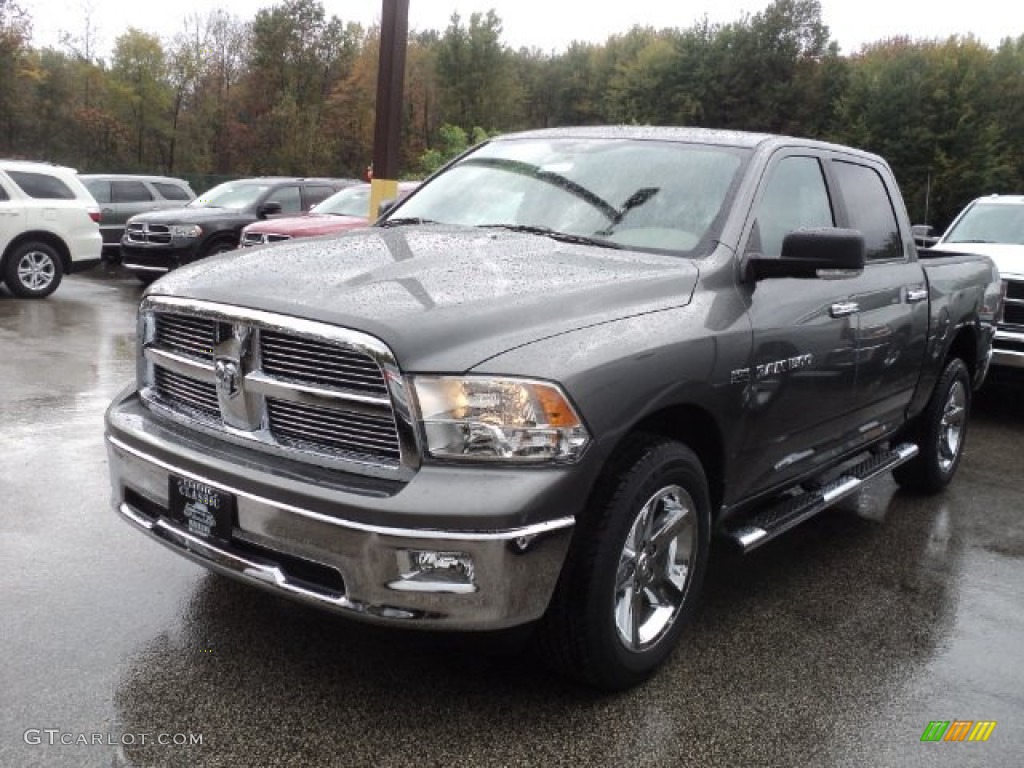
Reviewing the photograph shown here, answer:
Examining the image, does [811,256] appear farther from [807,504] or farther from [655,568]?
[655,568]

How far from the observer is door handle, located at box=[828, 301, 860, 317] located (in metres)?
4.20

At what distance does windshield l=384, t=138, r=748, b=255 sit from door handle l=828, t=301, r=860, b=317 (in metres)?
0.70

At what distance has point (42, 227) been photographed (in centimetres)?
1289

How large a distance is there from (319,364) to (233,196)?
43.4ft

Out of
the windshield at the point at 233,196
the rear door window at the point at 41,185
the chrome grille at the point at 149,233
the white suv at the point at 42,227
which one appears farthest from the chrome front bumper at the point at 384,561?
the windshield at the point at 233,196

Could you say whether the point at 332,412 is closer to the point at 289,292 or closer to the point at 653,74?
the point at 289,292

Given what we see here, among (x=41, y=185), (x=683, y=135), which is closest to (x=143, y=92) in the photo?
(x=41, y=185)

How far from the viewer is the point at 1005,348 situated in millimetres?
8398

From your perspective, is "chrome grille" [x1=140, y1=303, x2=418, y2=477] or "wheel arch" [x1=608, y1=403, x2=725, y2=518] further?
"wheel arch" [x1=608, y1=403, x2=725, y2=518]

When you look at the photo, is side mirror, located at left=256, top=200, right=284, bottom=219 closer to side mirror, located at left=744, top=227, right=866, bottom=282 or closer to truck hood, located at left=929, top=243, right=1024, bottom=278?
truck hood, located at left=929, top=243, right=1024, bottom=278

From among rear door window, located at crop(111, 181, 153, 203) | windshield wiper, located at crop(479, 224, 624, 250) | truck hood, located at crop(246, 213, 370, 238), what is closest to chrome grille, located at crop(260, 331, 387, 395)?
windshield wiper, located at crop(479, 224, 624, 250)

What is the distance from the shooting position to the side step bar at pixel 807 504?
12.5 feet

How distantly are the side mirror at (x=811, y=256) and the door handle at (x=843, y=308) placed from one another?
43cm

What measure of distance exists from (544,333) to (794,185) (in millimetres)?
1904
